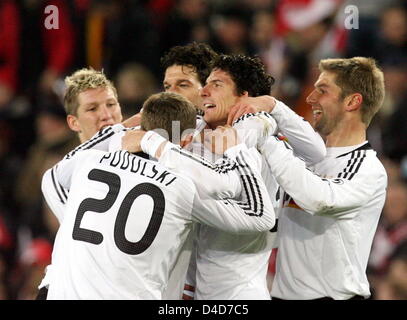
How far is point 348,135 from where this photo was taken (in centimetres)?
409

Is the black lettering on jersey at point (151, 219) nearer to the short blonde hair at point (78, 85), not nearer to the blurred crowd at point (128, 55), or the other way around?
the short blonde hair at point (78, 85)

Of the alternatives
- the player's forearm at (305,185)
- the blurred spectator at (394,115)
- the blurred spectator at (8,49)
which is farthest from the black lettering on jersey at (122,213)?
the blurred spectator at (8,49)

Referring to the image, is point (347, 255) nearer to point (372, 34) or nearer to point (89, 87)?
point (89, 87)

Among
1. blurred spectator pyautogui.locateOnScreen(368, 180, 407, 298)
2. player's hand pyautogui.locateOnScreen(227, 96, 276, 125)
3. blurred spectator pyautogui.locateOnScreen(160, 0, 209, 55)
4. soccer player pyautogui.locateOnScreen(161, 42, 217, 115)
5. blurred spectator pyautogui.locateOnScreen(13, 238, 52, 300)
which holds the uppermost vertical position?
blurred spectator pyautogui.locateOnScreen(160, 0, 209, 55)

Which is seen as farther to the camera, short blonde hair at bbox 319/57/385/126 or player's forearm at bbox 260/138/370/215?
short blonde hair at bbox 319/57/385/126

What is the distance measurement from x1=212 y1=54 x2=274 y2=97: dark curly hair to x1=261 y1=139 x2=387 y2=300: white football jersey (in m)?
0.46

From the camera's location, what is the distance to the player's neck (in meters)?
4.08

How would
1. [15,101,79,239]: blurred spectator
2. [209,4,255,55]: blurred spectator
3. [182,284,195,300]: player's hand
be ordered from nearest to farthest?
[182,284,195,300]: player's hand, [15,101,79,239]: blurred spectator, [209,4,255,55]: blurred spectator

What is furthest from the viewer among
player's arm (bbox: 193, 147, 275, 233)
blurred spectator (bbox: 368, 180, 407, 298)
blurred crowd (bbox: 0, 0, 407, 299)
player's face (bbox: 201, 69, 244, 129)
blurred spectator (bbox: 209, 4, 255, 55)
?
blurred spectator (bbox: 209, 4, 255, 55)

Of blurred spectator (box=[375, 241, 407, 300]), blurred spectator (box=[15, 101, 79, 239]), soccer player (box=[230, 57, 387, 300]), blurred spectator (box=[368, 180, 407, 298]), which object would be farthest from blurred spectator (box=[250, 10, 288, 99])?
soccer player (box=[230, 57, 387, 300])

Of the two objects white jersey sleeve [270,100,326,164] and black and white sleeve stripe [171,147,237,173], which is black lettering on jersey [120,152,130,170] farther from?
white jersey sleeve [270,100,326,164]

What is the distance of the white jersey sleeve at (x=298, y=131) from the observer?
3932 mm

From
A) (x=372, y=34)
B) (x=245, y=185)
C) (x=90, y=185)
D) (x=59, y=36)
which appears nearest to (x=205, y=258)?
(x=245, y=185)

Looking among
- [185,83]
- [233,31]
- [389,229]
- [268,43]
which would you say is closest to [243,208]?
[185,83]
